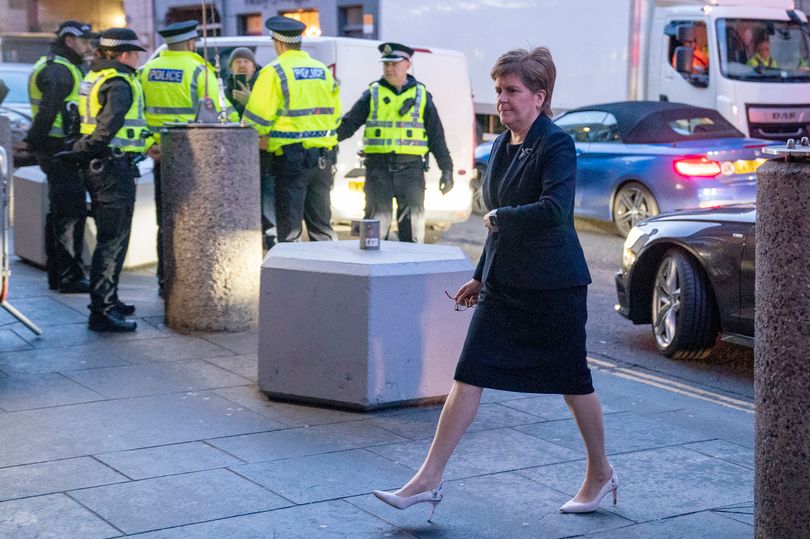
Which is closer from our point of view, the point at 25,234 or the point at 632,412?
the point at 632,412

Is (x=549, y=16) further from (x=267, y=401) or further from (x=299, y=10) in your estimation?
(x=299, y=10)

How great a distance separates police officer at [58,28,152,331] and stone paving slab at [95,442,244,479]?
266cm

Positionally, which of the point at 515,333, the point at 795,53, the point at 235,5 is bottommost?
the point at 515,333

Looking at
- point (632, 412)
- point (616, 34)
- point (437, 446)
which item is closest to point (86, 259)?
point (632, 412)

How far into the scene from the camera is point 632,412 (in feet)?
21.9

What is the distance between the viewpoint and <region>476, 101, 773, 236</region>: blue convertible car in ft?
43.2

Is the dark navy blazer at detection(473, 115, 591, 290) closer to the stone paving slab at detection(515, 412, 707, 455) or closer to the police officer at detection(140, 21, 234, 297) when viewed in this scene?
the stone paving slab at detection(515, 412, 707, 455)

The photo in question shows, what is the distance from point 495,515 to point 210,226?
375cm

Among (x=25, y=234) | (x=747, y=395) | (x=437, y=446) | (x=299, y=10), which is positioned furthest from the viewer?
(x=299, y=10)

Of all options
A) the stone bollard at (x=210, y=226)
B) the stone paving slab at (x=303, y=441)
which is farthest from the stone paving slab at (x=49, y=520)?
the stone bollard at (x=210, y=226)

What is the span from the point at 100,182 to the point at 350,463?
3.33m

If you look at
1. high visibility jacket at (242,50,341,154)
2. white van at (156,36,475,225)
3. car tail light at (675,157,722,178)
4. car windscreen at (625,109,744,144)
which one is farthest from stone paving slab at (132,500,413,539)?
car windscreen at (625,109,744,144)

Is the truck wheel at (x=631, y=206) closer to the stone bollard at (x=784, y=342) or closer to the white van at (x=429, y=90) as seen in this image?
the white van at (x=429, y=90)

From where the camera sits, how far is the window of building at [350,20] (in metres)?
30.6
